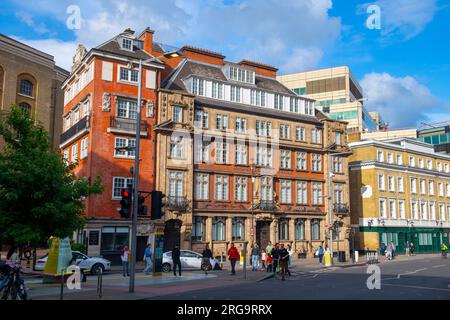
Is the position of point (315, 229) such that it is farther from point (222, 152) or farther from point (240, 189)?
point (222, 152)

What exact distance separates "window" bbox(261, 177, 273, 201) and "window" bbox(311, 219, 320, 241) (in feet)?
20.2

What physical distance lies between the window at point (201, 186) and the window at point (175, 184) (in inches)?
62.2

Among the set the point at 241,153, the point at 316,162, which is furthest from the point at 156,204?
the point at 316,162

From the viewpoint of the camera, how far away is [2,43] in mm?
51062

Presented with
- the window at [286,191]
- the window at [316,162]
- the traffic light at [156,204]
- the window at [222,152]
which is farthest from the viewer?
the window at [316,162]

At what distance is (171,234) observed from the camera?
40.0m

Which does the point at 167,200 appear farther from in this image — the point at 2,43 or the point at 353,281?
the point at 2,43

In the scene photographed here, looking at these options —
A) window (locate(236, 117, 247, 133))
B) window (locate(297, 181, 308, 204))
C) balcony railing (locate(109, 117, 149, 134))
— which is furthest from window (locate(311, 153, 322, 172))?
balcony railing (locate(109, 117, 149, 134))

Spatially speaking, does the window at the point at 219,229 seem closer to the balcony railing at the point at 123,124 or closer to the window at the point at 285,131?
the balcony railing at the point at 123,124

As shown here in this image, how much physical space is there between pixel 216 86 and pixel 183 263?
18.6 m

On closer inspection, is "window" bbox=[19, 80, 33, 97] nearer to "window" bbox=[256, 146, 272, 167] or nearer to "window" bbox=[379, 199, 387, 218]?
"window" bbox=[256, 146, 272, 167]

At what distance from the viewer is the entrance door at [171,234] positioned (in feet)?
131

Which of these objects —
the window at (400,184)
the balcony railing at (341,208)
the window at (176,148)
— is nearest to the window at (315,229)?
the balcony railing at (341,208)
